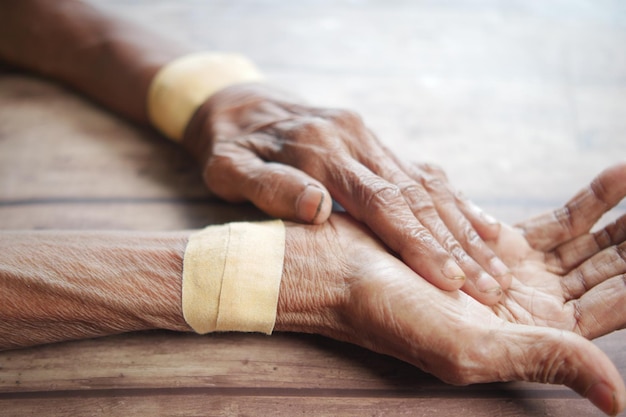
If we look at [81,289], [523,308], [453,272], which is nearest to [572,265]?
[523,308]

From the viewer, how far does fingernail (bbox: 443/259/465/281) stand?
88 cm

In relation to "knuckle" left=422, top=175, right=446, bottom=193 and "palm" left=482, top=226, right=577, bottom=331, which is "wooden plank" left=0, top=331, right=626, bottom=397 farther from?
"knuckle" left=422, top=175, right=446, bottom=193

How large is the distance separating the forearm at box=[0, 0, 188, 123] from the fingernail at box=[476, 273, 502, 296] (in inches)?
35.8

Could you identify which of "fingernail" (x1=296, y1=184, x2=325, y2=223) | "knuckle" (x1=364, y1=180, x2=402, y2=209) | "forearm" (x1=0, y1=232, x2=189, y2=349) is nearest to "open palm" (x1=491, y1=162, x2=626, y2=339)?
"knuckle" (x1=364, y1=180, x2=402, y2=209)

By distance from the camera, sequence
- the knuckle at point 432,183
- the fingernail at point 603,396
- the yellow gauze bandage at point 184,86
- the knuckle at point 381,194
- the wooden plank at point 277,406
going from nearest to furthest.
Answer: the fingernail at point 603,396
the wooden plank at point 277,406
the knuckle at point 381,194
the knuckle at point 432,183
the yellow gauze bandage at point 184,86

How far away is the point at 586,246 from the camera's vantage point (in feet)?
3.41

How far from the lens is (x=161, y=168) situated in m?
1.30

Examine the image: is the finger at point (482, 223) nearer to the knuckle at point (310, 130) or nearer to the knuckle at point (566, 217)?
the knuckle at point (566, 217)

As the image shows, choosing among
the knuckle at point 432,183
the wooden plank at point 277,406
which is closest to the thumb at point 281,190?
the knuckle at point 432,183

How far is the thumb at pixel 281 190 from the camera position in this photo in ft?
Answer: 3.23

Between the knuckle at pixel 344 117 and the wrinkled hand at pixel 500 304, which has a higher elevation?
the knuckle at pixel 344 117

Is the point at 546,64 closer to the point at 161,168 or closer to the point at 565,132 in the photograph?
the point at 565,132

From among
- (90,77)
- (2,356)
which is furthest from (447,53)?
(2,356)

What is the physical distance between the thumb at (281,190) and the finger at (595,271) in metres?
0.46
